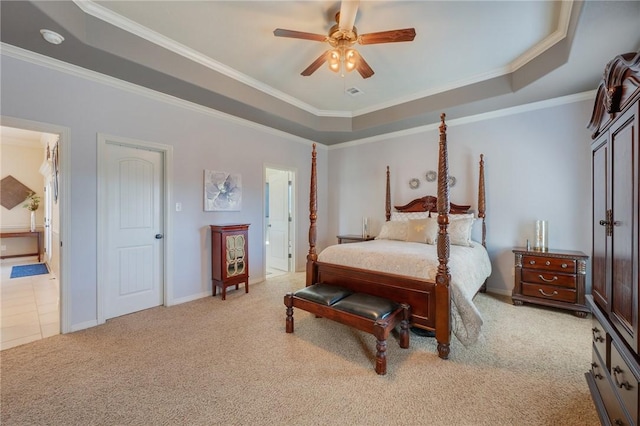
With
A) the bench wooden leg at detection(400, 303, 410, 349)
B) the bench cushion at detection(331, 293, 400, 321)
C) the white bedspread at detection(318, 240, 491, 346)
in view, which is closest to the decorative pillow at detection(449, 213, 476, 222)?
the white bedspread at detection(318, 240, 491, 346)

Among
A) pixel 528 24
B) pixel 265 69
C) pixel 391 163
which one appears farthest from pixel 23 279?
pixel 528 24

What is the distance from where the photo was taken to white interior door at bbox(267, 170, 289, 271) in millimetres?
5711

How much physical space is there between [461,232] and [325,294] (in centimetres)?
233

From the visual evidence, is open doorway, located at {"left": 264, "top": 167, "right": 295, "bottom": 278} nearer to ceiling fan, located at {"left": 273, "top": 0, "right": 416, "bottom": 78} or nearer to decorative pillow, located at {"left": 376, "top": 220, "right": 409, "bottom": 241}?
decorative pillow, located at {"left": 376, "top": 220, "right": 409, "bottom": 241}

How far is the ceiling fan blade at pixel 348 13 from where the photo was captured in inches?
83.6

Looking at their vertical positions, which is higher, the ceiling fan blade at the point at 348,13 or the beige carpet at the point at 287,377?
the ceiling fan blade at the point at 348,13

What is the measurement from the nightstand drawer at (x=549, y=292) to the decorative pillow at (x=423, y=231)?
1.32 metres

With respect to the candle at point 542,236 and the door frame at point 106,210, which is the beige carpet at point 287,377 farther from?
the candle at point 542,236

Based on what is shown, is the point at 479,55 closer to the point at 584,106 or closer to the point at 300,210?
the point at 584,106

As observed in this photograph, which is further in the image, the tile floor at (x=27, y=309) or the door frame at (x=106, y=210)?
the door frame at (x=106, y=210)

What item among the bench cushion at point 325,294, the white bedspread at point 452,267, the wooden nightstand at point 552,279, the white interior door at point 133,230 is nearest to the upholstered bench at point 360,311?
the bench cushion at point 325,294

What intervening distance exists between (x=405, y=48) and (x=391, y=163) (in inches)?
97.7

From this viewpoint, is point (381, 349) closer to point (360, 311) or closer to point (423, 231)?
point (360, 311)

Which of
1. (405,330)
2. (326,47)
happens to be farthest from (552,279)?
(326,47)
